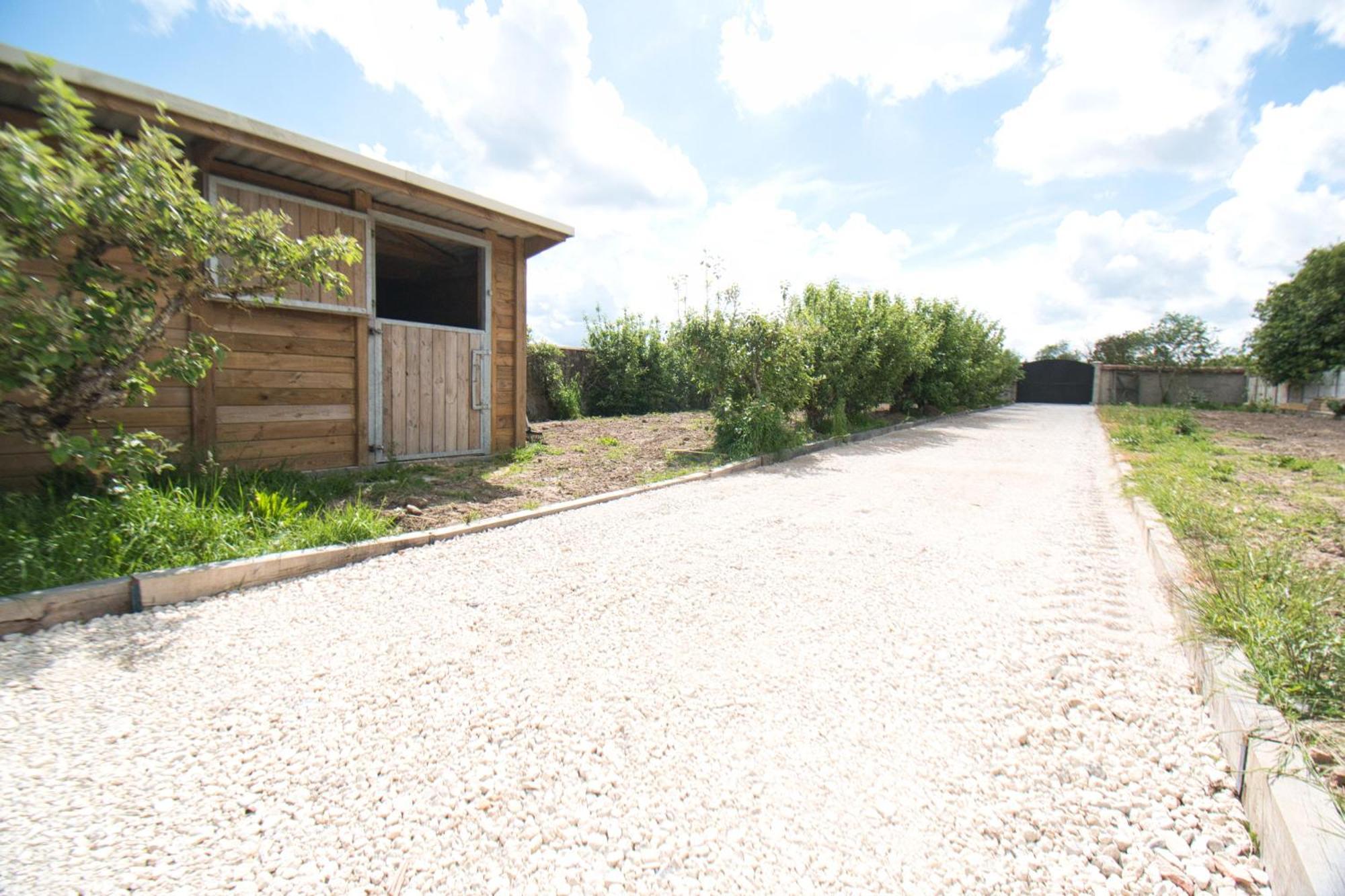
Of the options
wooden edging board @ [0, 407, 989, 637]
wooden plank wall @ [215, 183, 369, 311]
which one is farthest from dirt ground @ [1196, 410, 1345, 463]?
wooden plank wall @ [215, 183, 369, 311]

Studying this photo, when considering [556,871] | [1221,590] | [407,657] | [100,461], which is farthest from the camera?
[100,461]

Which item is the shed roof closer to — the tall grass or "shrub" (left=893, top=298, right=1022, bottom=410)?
the tall grass

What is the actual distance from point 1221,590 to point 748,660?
2289mm

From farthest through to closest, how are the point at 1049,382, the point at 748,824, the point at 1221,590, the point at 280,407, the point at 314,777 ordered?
the point at 1049,382
the point at 280,407
the point at 1221,590
the point at 314,777
the point at 748,824

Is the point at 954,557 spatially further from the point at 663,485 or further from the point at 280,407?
the point at 280,407

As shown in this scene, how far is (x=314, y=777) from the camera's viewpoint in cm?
173

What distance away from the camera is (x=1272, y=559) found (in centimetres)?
306

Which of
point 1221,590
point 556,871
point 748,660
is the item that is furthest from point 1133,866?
point 1221,590

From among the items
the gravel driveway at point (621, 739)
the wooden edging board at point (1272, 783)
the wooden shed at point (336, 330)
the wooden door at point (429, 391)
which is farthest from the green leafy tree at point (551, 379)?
the wooden edging board at point (1272, 783)

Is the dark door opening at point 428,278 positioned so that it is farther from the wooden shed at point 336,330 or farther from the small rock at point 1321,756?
the small rock at point 1321,756

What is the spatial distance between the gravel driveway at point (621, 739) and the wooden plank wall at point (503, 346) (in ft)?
13.9

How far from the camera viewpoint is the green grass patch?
2029 millimetres

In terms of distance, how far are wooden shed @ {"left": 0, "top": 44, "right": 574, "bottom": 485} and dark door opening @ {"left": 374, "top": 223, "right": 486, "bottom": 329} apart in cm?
5

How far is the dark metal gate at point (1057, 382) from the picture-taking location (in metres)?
33.8
